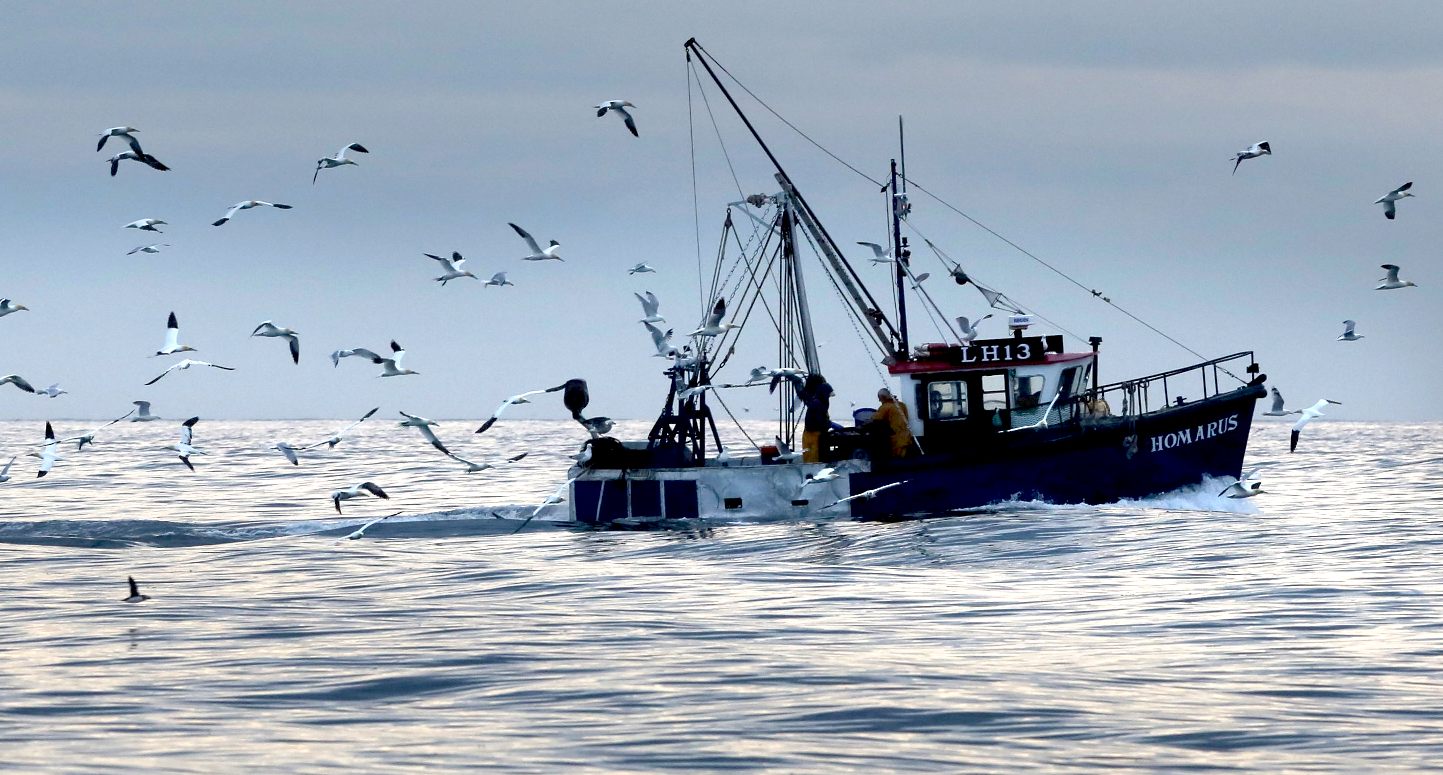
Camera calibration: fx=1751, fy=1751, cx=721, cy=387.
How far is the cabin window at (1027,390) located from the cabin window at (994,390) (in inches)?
7.5

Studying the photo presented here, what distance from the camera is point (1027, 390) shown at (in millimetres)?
31453

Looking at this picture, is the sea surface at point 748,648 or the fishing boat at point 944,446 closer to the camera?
the sea surface at point 748,648

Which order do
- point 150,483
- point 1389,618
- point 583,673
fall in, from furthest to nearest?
point 150,483
point 1389,618
point 583,673

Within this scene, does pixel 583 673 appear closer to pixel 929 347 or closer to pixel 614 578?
pixel 614 578

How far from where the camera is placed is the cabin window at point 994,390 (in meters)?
31.4

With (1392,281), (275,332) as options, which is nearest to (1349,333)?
(1392,281)

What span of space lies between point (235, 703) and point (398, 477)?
1833 inches

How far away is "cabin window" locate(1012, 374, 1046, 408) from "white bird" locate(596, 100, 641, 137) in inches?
402

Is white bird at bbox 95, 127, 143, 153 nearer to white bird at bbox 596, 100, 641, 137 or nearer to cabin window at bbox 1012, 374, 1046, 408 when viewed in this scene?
white bird at bbox 596, 100, 641, 137

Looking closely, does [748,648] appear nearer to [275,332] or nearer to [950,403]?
[275,332]

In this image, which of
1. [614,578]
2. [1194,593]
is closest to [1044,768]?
[1194,593]

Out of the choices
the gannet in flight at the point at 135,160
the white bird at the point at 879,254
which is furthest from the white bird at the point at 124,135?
the white bird at the point at 879,254

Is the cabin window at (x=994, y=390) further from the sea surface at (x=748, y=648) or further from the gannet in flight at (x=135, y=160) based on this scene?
the gannet in flight at (x=135, y=160)

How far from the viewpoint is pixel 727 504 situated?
102 feet
